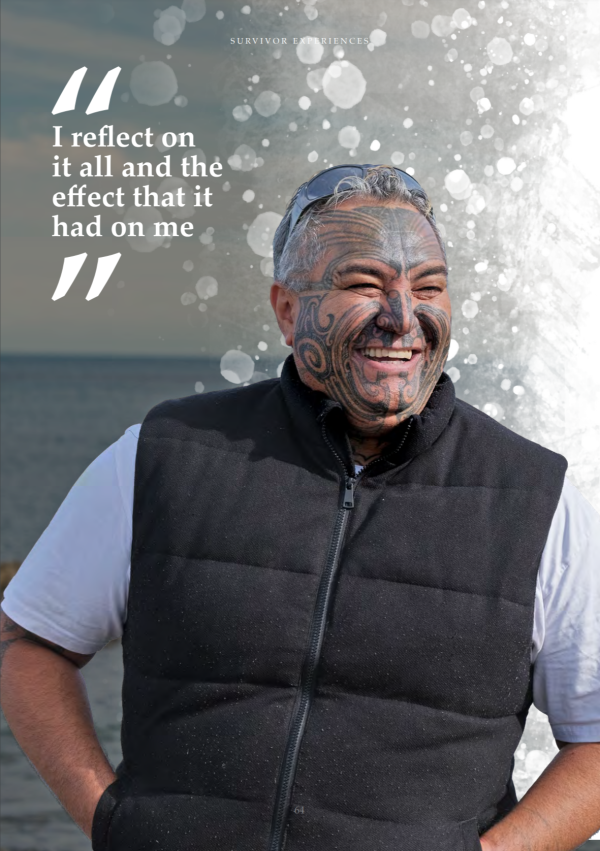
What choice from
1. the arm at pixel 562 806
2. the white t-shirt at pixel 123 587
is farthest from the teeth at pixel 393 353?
the arm at pixel 562 806

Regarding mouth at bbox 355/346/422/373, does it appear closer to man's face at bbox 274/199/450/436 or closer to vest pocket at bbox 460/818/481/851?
man's face at bbox 274/199/450/436

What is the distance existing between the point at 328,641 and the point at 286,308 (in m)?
0.60

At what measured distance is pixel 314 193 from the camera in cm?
196

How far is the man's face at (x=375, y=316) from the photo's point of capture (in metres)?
1.86

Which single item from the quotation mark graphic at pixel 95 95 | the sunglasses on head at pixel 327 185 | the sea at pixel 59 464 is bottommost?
the sea at pixel 59 464

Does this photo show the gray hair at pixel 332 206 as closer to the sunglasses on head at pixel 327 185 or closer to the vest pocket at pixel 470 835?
the sunglasses on head at pixel 327 185

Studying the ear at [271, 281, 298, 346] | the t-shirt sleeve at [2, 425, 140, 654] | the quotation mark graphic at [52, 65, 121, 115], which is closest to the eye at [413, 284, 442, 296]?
the ear at [271, 281, 298, 346]

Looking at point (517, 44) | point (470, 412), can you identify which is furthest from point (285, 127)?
point (470, 412)

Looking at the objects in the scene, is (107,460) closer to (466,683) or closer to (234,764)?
(234,764)

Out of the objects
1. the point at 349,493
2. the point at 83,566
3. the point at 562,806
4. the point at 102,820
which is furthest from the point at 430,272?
the point at 102,820

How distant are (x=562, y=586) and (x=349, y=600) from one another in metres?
0.32

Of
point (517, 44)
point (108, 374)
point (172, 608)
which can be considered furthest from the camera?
point (108, 374)

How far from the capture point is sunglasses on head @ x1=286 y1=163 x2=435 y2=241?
1948 millimetres

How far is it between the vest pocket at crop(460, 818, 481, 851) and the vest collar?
1.74ft
